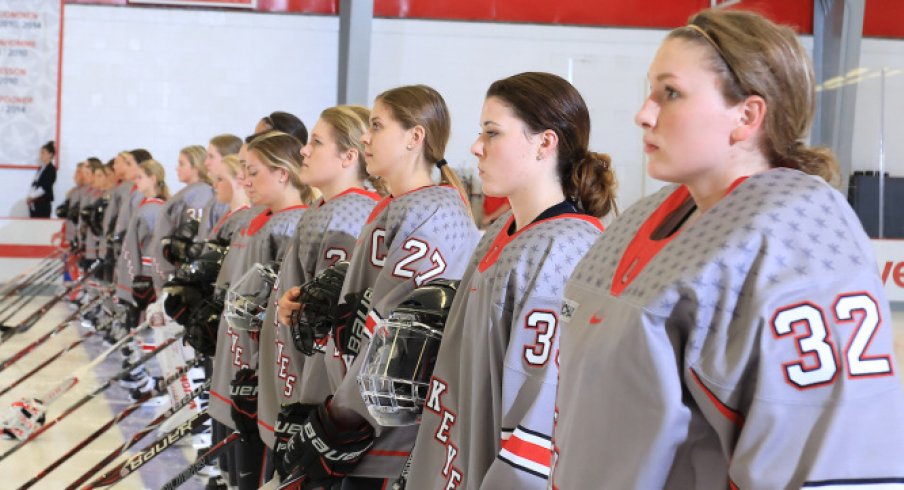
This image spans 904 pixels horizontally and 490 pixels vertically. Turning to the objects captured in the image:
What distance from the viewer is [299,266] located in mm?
2984

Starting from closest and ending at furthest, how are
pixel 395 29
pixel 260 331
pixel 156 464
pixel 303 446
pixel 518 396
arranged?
pixel 518 396 < pixel 303 446 < pixel 260 331 < pixel 156 464 < pixel 395 29

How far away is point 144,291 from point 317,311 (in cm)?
367

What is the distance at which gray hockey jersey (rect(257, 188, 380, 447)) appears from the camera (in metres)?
2.88

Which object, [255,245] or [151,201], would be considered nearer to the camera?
[255,245]

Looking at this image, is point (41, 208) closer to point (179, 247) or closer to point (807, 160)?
point (179, 247)

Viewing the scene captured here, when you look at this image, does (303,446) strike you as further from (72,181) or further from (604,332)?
(72,181)

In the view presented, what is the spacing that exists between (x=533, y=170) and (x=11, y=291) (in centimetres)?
837

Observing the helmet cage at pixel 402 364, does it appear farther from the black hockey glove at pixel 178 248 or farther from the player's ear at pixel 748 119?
the black hockey glove at pixel 178 248

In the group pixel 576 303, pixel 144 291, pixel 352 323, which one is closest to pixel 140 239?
pixel 144 291

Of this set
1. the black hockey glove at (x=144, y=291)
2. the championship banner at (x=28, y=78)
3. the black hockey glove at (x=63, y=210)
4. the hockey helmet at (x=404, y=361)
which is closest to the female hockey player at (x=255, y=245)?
the hockey helmet at (x=404, y=361)

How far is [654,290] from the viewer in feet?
3.73

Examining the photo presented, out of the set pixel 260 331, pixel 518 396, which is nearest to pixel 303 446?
pixel 518 396

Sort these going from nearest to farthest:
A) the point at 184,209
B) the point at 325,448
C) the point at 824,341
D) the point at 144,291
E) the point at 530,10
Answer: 1. the point at 824,341
2. the point at 325,448
3. the point at 184,209
4. the point at 144,291
5. the point at 530,10

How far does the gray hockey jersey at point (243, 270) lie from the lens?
11.1 ft
